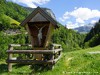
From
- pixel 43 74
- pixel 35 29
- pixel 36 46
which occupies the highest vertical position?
pixel 35 29

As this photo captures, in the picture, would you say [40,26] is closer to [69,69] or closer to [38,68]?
[38,68]

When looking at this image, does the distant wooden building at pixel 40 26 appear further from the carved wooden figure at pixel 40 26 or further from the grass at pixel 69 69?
the grass at pixel 69 69

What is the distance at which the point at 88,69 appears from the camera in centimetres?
1762

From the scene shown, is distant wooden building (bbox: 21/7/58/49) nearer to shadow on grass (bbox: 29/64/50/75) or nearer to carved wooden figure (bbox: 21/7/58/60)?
carved wooden figure (bbox: 21/7/58/60)

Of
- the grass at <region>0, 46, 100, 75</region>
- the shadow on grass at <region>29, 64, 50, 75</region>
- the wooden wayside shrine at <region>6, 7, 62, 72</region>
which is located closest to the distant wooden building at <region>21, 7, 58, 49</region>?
the wooden wayside shrine at <region>6, 7, 62, 72</region>

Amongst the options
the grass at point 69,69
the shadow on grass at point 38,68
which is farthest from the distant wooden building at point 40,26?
the grass at point 69,69

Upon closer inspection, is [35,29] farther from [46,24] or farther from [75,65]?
[75,65]

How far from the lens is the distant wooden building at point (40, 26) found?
792 inches

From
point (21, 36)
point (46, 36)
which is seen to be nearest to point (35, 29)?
point (46, 36)

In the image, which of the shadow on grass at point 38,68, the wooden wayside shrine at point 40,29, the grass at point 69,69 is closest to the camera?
the grass at point 69,69

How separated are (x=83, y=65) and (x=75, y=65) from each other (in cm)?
71

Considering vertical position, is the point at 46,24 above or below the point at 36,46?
above

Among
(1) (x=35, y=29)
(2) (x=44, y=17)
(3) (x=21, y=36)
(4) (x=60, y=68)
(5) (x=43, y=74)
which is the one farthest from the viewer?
(3) (x=21, y=36)

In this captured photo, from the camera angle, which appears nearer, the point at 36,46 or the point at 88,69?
the point at 88,69
